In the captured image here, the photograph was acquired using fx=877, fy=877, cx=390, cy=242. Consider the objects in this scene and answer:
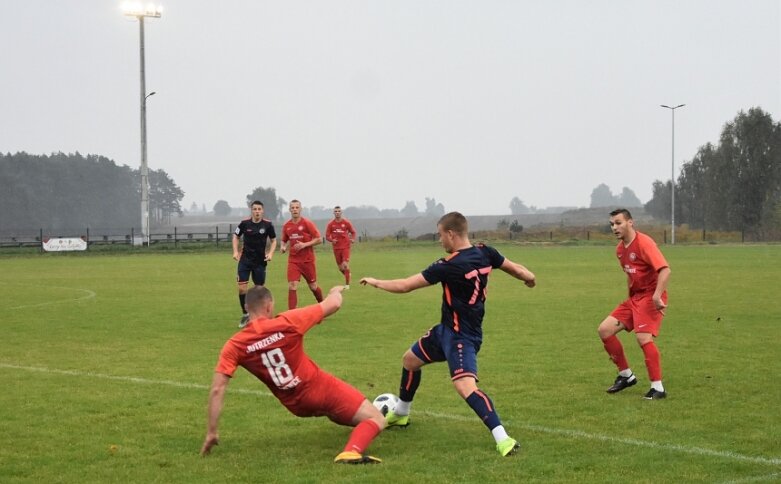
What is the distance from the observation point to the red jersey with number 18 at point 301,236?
18.3 meters

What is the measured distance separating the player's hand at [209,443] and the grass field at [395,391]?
119 millimetres

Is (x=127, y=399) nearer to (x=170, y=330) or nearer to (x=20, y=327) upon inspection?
(x=170, y=330)

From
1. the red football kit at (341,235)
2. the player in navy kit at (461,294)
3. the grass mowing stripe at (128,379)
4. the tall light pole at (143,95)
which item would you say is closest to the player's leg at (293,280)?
the grass mowing stripe at (128,379)

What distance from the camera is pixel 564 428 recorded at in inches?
328

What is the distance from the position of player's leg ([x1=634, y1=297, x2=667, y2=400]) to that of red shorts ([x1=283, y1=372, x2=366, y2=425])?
387 cm

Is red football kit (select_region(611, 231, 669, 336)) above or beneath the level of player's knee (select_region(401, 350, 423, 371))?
above

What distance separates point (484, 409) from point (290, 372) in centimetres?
166

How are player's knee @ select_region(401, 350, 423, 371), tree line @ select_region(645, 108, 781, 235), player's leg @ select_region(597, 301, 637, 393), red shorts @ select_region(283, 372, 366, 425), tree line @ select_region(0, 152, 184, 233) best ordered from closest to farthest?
1. red shorts @ select_region(283, 372, 366, 425)
2. player's knee @ select_region(401, 350, 423, 371)
3. player's leg @ select_region(597, 301, 637, 393)
4. tree line @ select_region(645, 108, 781, 235)
5. tree line @ select_region(0, 152, 184, 233)

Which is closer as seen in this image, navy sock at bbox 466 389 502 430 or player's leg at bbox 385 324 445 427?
navy sock at bbox 466 389 502 430

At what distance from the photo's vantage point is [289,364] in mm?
7281

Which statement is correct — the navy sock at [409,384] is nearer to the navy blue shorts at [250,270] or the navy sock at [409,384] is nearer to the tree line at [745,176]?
the navy blue shorts at [250,270]

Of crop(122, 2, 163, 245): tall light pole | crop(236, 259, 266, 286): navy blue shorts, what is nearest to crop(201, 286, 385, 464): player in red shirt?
crop(236, 259, 266, 286): navy blue shorts

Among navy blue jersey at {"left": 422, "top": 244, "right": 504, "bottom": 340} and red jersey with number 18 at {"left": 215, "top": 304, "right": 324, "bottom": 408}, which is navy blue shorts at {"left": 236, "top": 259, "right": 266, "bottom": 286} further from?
red jersey with number 18 at {"left": 215, "top": 304, "right": 324, "bottom": 408}

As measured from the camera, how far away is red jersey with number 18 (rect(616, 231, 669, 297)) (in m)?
9.80
